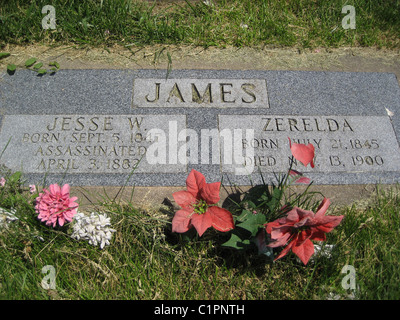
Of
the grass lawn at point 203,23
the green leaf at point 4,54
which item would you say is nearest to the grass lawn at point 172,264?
the green leaf at point 4,54

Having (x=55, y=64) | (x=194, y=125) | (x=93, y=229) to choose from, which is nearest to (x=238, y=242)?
(x=93, y=229)

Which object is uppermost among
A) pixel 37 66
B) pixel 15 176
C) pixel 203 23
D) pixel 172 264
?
pixel 203 23

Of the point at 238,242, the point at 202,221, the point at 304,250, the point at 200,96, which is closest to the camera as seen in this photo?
the point at 304,250

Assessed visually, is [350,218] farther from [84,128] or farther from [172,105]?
[84,128]

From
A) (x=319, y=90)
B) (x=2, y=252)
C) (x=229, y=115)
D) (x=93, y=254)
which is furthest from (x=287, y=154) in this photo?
(x=2, y=252)

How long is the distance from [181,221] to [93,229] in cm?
52

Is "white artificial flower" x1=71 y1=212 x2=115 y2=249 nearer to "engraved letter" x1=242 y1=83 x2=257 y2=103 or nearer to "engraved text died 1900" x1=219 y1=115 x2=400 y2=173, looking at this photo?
"engraved text died 1900" x1=219 y1=115 x2=400 y2=173

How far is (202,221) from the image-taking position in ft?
6.04

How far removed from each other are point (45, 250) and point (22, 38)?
193 centimetres

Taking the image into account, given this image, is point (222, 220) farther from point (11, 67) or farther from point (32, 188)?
point (11, 67)

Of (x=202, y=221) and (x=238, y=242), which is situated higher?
(x=202, y=221)

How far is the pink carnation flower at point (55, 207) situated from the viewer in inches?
78.2

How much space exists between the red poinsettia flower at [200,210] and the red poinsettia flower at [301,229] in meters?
0.25

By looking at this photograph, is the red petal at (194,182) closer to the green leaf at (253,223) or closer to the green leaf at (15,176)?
the green leaf at (253,223)
